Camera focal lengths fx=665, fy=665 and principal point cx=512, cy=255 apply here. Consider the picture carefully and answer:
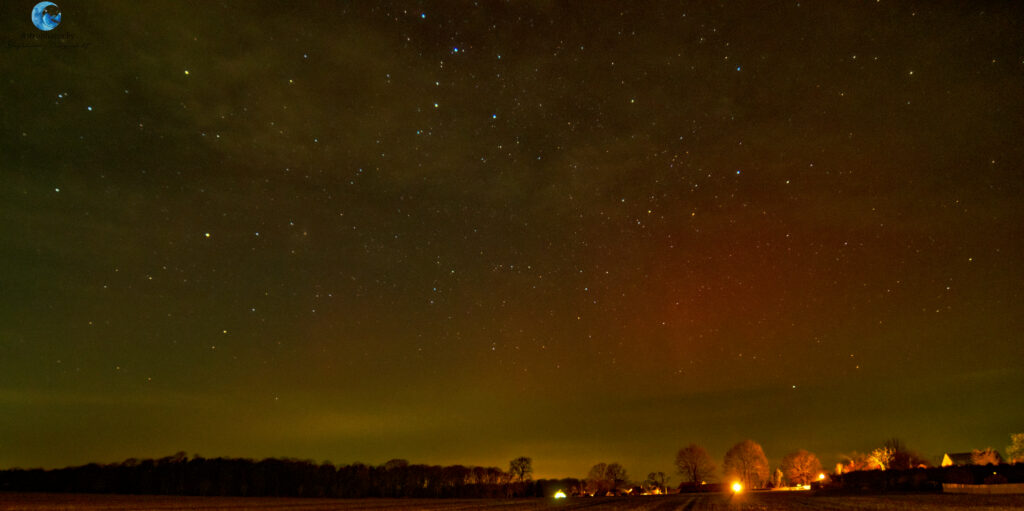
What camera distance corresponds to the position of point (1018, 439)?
8412 centimetres

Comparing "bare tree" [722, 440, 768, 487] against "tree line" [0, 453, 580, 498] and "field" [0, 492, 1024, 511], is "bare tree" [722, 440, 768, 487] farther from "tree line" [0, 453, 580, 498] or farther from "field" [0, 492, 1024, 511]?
"field" [0, 492, 1024, 511]

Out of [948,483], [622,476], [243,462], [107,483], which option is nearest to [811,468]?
[622,476]

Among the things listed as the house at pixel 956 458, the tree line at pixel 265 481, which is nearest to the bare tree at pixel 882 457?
the house at pixel 956 458

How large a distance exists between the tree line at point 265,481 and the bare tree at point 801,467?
172ft

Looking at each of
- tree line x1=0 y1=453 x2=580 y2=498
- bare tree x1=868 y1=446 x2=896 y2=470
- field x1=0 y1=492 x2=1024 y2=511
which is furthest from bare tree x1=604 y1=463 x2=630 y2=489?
field x1=0 y1=492 x2=1024 y2=511

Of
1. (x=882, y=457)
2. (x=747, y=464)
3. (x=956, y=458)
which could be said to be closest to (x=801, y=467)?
(x=747, y=464)

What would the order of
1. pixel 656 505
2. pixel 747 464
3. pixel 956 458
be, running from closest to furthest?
pixel 656 505 → pixel 956 458 → pixel 747 464

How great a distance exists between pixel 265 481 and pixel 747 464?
103598 millimetres

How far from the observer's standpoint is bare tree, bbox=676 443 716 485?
510 ft

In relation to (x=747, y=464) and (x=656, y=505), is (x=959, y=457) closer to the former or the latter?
(x=747, y=464)

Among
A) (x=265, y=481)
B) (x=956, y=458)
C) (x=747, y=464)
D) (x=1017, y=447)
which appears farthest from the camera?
(x=747, y=464)

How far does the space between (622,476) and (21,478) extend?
426 ft

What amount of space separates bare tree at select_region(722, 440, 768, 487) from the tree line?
39.0m

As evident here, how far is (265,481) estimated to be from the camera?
380 ft
